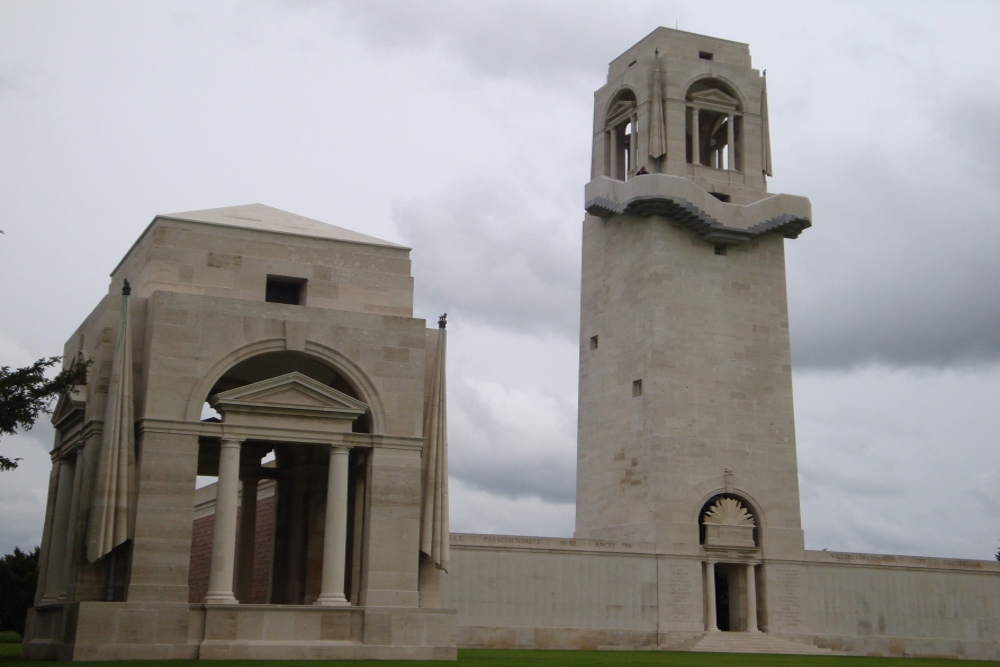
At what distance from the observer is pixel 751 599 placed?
151 feet

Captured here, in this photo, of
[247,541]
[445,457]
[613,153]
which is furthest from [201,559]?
[613,153]

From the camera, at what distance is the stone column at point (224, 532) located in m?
27.2

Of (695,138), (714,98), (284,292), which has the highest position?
(714,98)

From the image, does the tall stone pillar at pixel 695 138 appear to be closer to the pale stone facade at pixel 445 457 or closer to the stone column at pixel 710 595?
the pale stone facade at pixel 445 457

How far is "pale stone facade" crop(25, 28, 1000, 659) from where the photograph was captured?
2742 centimetres

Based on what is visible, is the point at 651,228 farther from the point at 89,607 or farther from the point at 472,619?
the point at 89,607

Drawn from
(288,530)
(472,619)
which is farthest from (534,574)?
(288,530)

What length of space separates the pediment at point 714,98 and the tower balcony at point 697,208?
14.5 feet

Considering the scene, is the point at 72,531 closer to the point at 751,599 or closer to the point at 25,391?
the point at 25,391

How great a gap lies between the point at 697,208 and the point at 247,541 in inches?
874

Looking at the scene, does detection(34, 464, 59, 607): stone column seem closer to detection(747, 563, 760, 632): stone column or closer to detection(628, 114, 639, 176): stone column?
detection(747, 563, 760, 632): stone column

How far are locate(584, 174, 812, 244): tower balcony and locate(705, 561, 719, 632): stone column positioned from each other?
42.1 feet

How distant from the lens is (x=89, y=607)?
2559cm

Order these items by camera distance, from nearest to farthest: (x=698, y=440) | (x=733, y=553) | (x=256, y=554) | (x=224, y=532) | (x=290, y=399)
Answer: (x=224, y=532), (x=290, y=399), (x=256, y=554), (x=733, y=553), (x=698, y=440)
